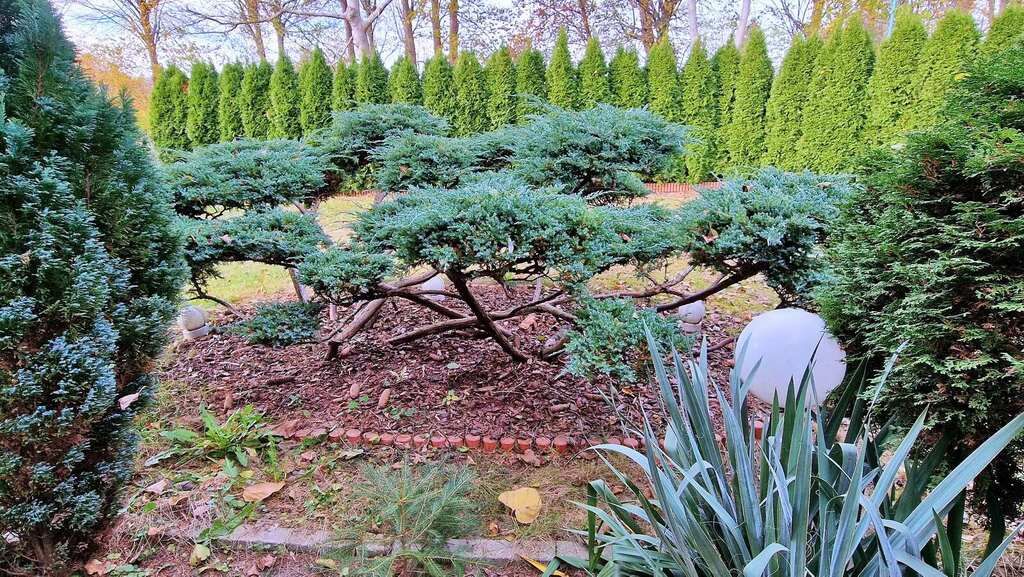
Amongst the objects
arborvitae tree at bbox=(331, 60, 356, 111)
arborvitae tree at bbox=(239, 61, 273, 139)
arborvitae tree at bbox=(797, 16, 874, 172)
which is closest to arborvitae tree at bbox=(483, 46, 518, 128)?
arborvitae tree at bbox=(331, 60, 356, 111)

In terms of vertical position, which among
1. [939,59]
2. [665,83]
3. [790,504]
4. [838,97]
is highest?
[665,83]

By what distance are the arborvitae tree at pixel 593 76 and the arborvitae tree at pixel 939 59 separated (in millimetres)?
3887

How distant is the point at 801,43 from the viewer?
6863mm

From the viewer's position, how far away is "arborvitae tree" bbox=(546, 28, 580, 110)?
745 centimetres

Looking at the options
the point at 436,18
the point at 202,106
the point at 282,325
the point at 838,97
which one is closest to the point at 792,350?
the point at 282,325

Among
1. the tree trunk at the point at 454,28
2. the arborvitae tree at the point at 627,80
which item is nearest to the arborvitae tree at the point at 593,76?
the arborvitae tree at the point at 627,80

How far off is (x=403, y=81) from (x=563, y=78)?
2482 millimetres

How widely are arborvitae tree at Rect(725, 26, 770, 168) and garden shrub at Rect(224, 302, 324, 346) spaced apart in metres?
6.62

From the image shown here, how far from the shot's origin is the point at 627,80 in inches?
295

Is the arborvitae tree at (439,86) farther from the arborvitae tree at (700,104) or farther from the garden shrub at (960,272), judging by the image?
the garden shrub at (960,272)

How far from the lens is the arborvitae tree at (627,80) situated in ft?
24.5

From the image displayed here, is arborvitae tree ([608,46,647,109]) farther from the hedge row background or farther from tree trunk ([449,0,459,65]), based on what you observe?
tree trunk ([449,0,459,65])

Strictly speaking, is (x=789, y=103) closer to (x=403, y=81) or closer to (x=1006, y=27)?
(x=1006, y=27)

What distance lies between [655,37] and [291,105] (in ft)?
31.5
